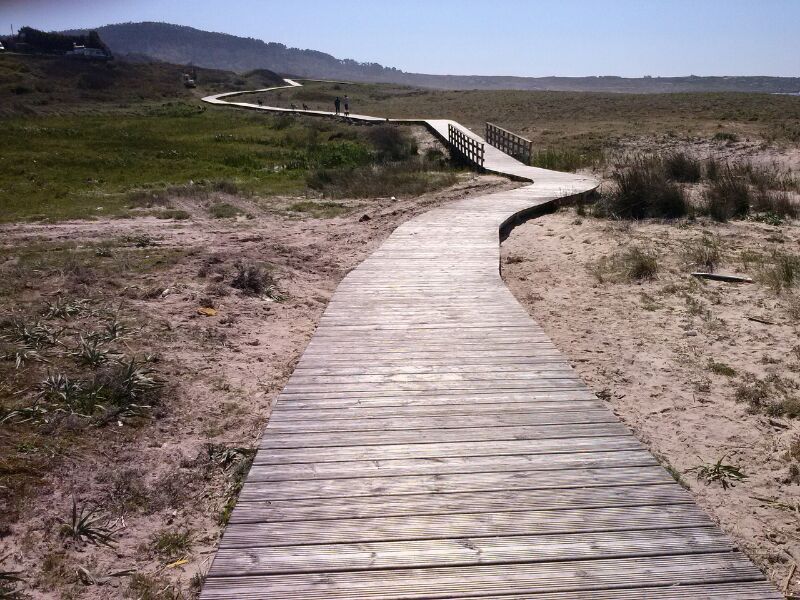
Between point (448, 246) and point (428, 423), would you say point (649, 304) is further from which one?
point (428, 423)

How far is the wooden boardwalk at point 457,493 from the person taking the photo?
2695mm

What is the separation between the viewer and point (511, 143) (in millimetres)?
22219

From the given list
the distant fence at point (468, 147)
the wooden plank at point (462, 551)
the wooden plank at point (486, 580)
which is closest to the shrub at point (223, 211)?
the distant fence at point (468, 147)

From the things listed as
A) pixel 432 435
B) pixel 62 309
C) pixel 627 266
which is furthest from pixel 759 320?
pixel 62 309

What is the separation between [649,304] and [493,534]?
5569 millimetres

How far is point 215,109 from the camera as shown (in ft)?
154

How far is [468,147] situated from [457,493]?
19106 mm

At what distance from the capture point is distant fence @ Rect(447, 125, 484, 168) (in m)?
19.2

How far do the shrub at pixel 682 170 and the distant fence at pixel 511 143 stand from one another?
491 centimetres

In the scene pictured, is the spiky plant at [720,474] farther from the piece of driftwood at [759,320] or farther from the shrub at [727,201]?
the shrub at [727,201]

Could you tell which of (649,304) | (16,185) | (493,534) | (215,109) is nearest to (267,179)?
(16,185)

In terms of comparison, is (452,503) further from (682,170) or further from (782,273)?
(682,170)

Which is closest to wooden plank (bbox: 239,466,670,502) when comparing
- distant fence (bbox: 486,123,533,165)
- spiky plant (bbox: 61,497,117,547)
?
spiky plant (bbox: 61,497,117,547)

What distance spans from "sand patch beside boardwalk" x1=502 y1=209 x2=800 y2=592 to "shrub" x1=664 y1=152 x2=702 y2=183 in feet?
13.3
